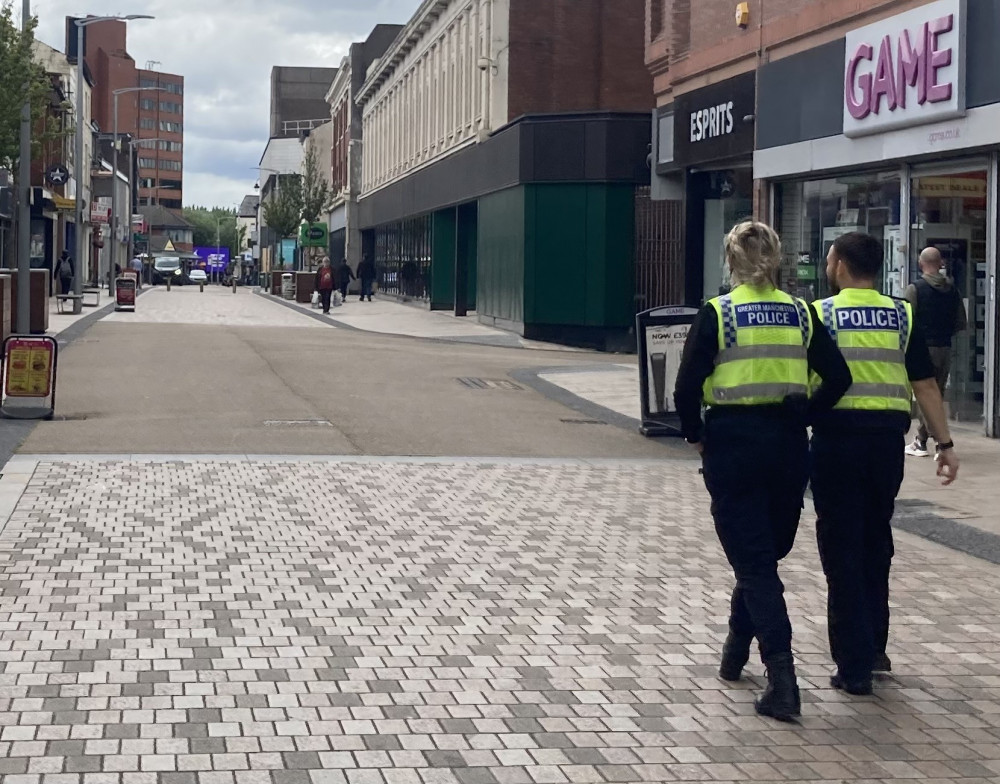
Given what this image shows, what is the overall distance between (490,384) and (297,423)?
5.39 meters

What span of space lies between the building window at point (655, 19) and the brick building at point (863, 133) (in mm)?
1998

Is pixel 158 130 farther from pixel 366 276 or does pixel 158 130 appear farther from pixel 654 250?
pixel 654 250

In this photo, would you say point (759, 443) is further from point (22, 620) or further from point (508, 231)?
point (508, 231)

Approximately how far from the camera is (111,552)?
866 cm

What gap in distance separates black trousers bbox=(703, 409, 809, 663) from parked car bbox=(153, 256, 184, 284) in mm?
102286

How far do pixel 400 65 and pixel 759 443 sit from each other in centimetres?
5424

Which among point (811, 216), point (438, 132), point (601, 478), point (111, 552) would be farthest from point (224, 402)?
point (438, 132)

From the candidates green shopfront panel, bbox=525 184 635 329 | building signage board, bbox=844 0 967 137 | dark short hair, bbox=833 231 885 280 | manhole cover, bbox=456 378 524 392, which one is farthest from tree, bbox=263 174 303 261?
dark short hair, bbox=833 231 885 280

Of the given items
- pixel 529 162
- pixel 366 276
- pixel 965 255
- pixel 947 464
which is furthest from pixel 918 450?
pixel 366 276

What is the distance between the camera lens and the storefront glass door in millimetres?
15258

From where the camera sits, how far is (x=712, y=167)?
24281mm

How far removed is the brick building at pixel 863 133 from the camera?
15.0 meters

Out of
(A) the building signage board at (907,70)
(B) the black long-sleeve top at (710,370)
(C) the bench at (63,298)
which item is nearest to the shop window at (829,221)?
(A) the building signage board at (907,70)

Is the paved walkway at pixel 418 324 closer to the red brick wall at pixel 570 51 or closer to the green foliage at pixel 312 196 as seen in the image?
the red brick wall at pixel 570 51
